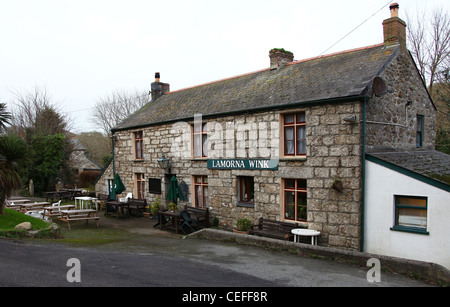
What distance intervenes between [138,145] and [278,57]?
8515mm

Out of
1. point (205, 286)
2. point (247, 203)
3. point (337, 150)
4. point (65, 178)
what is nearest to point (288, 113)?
point (337, 150)

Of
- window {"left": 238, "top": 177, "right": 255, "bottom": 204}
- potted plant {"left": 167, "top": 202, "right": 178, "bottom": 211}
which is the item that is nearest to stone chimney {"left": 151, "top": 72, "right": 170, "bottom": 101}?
potted plant {"left": 167, "top": 202, "right": 178, "bottom": 211}

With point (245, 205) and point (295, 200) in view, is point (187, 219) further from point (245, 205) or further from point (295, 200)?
point (295, 200)

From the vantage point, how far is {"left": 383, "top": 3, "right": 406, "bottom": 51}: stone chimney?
10586mm

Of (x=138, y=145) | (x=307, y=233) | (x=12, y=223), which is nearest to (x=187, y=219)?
(x=307, y=233)

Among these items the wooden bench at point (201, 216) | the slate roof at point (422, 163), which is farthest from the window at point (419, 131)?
the wooden bench at point (201, 216)

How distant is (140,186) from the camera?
57.2 feet

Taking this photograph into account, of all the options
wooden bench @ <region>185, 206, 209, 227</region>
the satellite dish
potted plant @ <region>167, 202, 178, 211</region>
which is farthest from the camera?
potted plant @ <region>167, 202, 178, 211</region>

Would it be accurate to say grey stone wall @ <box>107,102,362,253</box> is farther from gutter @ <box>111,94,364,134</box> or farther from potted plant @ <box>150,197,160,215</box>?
potted plant @ <box>150,197,160,215</box>

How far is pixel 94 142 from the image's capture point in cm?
4297

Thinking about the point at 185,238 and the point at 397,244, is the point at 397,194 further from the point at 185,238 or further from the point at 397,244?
the point at 185,238

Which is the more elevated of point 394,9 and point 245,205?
point 394,9

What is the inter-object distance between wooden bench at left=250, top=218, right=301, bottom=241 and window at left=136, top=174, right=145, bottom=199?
8.05 meters

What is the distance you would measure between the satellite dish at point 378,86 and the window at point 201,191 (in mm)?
7299
